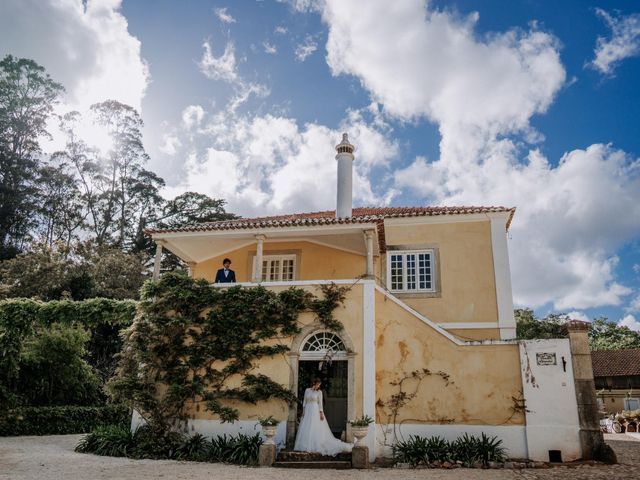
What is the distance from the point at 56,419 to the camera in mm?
16625

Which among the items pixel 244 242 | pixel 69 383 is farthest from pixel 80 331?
pixel 244 242

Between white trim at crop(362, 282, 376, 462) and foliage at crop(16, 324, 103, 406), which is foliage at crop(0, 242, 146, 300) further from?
white trim at crop(362, 282, 376, 462)

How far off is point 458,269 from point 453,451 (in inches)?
235

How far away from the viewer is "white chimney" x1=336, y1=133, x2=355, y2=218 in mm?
16016

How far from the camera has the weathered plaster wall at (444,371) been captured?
1109cm

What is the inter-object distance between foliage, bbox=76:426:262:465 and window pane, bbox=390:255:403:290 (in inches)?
255

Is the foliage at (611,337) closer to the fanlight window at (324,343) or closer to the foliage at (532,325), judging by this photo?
the foliage at (532,325)

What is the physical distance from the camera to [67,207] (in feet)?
112

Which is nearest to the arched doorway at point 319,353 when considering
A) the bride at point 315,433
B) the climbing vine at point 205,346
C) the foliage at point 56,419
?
the climbing vine at point 205,346

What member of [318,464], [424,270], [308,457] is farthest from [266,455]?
[424,270]

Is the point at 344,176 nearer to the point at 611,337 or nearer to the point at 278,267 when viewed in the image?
the point at 278,267

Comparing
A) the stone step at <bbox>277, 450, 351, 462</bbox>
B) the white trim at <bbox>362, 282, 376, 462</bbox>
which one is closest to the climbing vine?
the white trim at <bbox>362, 282, 376, 462</bbox>

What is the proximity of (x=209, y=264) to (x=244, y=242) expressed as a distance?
1641mm

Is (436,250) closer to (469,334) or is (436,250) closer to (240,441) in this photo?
(469,334)
